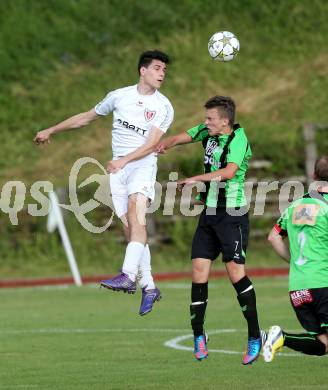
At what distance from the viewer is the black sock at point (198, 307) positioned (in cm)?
1134

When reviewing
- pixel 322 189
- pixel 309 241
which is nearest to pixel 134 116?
pixel 322 189

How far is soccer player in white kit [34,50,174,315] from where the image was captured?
11.7 m

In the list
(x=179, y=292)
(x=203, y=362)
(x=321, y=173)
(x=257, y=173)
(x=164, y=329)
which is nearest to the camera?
(x=321, y=173)

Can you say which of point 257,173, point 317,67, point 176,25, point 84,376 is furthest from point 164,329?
point 176,25

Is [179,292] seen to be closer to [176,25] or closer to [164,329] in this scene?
[164,329]

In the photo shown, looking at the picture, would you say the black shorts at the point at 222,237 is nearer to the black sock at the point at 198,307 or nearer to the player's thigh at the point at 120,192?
the black sock at the point at 198,307

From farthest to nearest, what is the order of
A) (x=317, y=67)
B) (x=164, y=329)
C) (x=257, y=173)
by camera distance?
(x=317, y=67), (x=257, y=173), (x=164, y=329)

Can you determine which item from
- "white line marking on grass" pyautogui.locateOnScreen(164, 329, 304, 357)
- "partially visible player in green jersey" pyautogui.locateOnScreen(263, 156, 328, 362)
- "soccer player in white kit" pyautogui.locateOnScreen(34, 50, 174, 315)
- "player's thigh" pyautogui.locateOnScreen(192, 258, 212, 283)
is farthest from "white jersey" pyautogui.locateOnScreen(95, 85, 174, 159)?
"white line marking on grass" pyautogui.locateOnScreen(164, 329, 304, 357)

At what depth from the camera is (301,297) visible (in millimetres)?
10172

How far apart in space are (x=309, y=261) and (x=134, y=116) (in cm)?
281

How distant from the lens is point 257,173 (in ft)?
88.0

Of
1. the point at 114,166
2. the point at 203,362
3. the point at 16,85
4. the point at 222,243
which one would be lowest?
the point at 203,362

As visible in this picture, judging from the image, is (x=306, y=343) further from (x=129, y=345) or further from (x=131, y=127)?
(x=129, y=345)

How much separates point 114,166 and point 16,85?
70.0 feet
